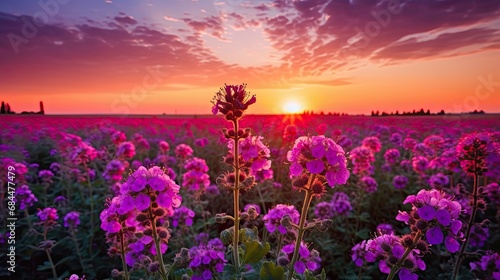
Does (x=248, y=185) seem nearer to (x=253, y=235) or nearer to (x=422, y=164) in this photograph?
(x=253, y=235)

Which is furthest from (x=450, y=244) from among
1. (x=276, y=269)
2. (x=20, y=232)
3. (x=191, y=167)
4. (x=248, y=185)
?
(x=20, y=232)

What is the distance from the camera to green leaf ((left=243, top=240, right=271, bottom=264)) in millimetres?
2148

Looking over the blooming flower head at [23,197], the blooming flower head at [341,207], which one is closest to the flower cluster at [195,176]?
the blooming flower head at [341,207]

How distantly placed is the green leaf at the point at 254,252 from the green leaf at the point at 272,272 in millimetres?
258

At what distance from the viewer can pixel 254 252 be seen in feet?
7.09

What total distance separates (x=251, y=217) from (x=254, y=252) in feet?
0.74

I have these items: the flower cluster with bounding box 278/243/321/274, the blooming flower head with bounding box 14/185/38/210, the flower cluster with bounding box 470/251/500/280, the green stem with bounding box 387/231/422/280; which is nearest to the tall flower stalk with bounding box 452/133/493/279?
the flower cluster with bounding box 470/251/500/280

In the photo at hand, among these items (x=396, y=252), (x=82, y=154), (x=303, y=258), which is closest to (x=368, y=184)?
(x=303, y=258)

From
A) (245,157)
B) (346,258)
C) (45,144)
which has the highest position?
(245,157)

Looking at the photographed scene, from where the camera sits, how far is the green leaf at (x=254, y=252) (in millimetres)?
2148

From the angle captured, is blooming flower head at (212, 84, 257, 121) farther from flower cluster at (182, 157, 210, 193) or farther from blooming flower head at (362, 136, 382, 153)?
blooming flower head at (362, 136, 382, 153)

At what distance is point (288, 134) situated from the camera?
679cm

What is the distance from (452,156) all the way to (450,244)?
4155 millimetres

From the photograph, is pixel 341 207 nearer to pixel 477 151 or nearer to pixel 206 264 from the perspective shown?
pixel 477 151
